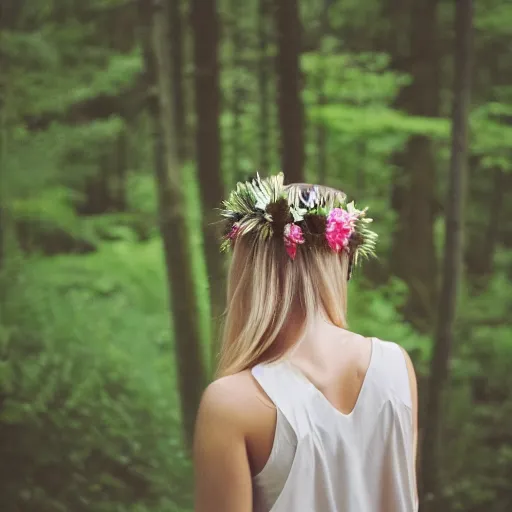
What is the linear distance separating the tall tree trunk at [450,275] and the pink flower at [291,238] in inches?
116

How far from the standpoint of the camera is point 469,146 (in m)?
3.88

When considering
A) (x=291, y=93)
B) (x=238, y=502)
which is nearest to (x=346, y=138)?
(x=291, y=93)

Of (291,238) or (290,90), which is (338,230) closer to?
(291,238)

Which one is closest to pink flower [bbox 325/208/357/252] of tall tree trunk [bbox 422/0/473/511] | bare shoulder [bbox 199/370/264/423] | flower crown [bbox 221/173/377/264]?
flower crown [bbox 221/173/377/264]

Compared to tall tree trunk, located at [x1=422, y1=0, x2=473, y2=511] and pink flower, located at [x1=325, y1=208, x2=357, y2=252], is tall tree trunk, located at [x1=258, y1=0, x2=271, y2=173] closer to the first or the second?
tall tree trunk, located at [x1=422, y1=0, x2=473, y2=511]

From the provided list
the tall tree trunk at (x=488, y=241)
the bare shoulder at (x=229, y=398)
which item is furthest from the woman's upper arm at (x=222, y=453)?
the tall tree trunk at (x=488, y=241)

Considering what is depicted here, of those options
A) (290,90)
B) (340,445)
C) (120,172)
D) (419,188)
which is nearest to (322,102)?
(290,90)

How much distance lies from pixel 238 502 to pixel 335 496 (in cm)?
17

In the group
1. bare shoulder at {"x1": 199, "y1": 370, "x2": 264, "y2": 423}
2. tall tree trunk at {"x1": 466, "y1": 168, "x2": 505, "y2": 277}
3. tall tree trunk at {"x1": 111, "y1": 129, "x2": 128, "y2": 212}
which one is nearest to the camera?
bare shoulder at {"x1": 199, "y1": 370, "x2": 264, "y2": 423}

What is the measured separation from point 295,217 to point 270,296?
16cm

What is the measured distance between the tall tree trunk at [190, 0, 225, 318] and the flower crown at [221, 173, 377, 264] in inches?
96.3

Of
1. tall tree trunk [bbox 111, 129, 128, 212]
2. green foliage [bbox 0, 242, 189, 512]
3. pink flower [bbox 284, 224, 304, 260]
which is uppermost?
tall tree trunk [bbox 111, 129, 128, 212]

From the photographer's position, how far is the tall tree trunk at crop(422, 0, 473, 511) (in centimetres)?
384

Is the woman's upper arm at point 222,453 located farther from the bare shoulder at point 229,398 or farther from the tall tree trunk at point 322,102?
the tall tree trunk at point 322,102
